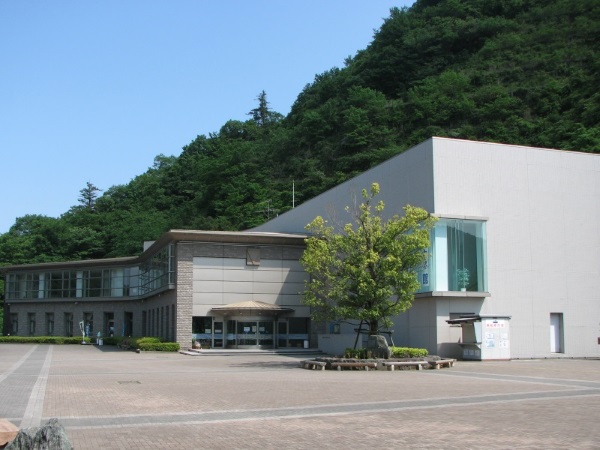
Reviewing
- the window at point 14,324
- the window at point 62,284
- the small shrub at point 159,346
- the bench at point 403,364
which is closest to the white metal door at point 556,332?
the bench at point 403,364

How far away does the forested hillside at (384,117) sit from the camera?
254 feet

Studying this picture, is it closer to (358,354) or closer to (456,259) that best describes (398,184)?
(456,259)

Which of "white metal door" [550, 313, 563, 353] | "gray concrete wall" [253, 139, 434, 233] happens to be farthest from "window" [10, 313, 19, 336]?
"white metal door" [550, 313, 563, 353]

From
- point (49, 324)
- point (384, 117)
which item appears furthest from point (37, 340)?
point (384, 117)

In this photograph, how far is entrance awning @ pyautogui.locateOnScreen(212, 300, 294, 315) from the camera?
127ft

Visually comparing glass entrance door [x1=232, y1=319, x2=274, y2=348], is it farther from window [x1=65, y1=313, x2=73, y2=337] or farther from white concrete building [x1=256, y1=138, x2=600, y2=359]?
window [x1=65, y1=313, x2=73, y2=337]

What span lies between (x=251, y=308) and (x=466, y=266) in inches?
511

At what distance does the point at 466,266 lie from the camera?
3147 cm

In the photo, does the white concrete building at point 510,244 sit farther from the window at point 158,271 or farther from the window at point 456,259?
the window at point 158,271

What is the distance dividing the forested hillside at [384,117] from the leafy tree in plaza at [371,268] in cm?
4697

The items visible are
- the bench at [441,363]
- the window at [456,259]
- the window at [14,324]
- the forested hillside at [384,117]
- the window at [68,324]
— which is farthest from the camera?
the forested hillside at [384,117]

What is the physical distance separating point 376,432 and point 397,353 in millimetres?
16337

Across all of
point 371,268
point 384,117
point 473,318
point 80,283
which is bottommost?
point 473,318

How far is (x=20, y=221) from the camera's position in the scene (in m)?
104
